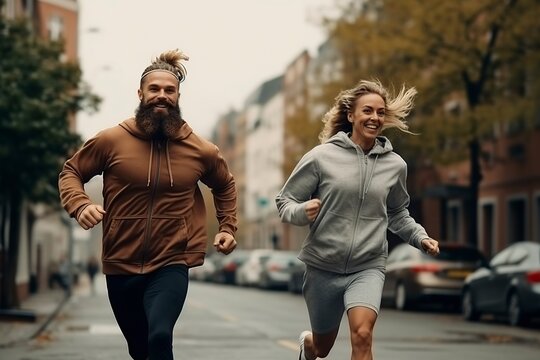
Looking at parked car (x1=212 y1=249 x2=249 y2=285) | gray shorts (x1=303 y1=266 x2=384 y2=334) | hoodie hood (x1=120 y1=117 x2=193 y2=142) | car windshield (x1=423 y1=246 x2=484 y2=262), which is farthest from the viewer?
parked car (x1=212 y1=249 x2=249 y2=285)

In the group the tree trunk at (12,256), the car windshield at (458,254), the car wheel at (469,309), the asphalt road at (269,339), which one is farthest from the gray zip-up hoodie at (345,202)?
the car windshield at (458,254)

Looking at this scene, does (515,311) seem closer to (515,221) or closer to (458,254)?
(458,254)

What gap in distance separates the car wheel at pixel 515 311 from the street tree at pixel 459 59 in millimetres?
10004

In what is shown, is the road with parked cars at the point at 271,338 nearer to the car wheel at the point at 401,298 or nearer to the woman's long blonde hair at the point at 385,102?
the car wheel at the point at 401,298

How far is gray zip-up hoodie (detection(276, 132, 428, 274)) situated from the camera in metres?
7.76

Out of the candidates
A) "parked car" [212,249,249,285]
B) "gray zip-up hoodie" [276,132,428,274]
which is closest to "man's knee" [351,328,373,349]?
"gray zip-up hoodie" [276,132,428,274]

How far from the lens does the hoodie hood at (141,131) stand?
23.7ft

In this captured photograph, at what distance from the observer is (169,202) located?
23.4 feet

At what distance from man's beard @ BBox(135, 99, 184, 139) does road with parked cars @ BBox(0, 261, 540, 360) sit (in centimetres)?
664

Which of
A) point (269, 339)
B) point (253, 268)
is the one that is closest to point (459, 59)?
point (269, 339)

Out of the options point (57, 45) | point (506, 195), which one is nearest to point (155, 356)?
point (57, 45)

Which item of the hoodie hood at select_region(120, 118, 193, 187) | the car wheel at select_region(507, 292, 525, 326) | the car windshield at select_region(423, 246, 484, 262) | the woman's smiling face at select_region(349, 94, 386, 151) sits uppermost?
the woman's smiling face at select_region(349, 94, 386, 151)

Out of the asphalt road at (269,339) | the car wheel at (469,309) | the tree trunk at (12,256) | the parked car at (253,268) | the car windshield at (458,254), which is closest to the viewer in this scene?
the asphalt road at (269,339)

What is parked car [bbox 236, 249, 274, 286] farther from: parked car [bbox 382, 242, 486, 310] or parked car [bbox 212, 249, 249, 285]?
parked car [bbox 382, 242, 486, 310]
